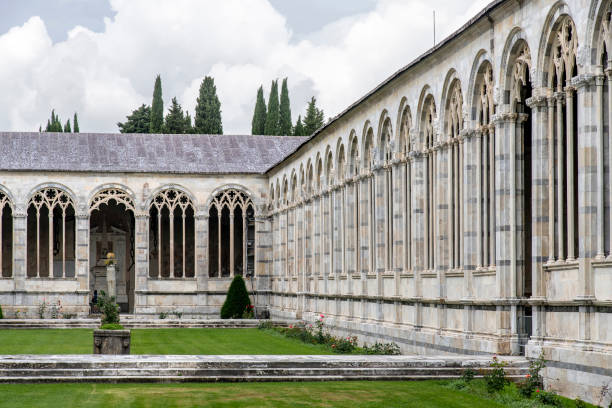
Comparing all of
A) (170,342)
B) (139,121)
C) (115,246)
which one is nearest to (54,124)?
(139,121)

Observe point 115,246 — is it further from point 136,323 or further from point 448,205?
point 448,205

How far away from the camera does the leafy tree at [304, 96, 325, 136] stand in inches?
2955

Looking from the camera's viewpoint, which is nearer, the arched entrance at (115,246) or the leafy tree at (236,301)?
the leafy tree at (236,301)

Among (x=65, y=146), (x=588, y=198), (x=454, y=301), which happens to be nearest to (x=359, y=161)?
(x=454, y=301)

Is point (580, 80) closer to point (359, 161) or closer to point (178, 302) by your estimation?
point (359, 161)

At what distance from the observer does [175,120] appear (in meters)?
71.9

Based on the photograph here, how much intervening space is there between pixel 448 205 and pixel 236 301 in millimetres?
22121

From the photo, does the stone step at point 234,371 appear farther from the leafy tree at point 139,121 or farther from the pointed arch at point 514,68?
the leafy tree at point 139,121

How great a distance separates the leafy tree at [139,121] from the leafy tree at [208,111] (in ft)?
14.2

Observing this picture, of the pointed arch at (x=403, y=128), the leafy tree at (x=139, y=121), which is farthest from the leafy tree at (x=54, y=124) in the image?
the pointed arch at (x=403, y=128)

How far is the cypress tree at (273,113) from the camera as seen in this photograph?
73062 millimetres

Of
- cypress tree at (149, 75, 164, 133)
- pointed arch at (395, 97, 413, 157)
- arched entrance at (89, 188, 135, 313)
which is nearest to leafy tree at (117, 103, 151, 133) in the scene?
cypress tree at (149, 75, 164, 133)

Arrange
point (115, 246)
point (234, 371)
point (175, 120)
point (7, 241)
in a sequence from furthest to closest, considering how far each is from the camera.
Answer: point (175, 120) → point (115, 246) → point (7, 241) → point (234, 371)

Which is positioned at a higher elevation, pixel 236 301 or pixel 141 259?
pixel 141 259
